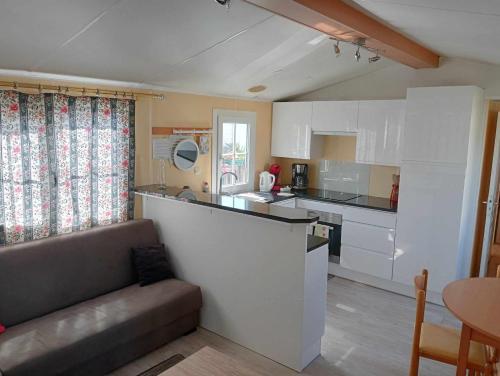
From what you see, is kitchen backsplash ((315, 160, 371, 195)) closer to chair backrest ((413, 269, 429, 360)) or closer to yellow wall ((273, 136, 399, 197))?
yellow wall ((273, 136, 399, 197))

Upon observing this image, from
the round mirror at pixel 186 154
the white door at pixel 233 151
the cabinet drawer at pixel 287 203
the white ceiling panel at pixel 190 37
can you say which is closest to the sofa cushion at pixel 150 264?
the round mirror at pixel 186 154

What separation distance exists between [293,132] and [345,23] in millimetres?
2636

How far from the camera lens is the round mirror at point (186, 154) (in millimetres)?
3941

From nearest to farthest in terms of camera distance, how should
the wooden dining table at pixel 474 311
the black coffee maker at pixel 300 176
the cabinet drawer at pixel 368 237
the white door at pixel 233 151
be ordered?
the wooden dining table at pixel 474 311 < the cabinet drawer at pixel 368 237 < the white door at pixel 233 151 < the black coffee maker at pixel 300 176

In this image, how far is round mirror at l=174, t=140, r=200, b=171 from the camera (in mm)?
3941

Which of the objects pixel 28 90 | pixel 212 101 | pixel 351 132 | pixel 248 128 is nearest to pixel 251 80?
pixel 212 101

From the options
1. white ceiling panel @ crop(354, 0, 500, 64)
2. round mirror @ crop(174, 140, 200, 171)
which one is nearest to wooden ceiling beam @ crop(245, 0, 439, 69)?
white ceiling panel @ crop(354, 0, 500, 64)

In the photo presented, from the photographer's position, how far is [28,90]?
113 inches

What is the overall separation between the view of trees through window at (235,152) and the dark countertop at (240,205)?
1.07m

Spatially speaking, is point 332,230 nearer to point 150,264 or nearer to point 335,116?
point 335,116

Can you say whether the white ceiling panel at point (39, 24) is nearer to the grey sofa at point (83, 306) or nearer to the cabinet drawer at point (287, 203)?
the grey sofa at point (83, 306)

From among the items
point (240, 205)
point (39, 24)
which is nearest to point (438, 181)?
point (240, 205)

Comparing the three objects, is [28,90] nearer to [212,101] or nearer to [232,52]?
[232,52]

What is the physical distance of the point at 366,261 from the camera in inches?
172
